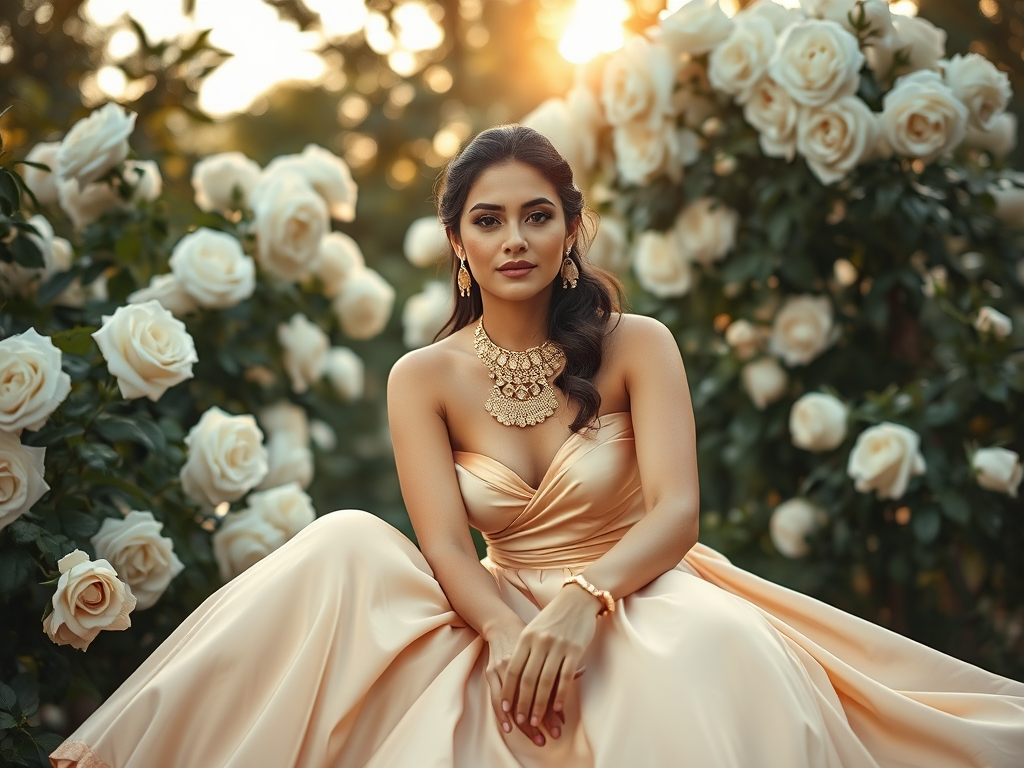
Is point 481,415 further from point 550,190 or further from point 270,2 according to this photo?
point 270,2

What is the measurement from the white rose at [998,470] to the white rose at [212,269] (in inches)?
106

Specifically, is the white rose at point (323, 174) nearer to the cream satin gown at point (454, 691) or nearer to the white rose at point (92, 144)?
the white rose at point (92, 144)

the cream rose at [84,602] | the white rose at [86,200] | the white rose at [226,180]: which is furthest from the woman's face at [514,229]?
the white rose at [226,180]

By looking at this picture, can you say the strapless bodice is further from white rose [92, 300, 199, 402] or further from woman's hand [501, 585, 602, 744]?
white rose [92, 300, 199, 402]

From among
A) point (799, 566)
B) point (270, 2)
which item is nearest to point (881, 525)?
point (799, 566)

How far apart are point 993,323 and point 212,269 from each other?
2.85 meters

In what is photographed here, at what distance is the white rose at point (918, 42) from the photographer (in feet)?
11.9

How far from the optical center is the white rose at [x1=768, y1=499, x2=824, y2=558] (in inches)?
151

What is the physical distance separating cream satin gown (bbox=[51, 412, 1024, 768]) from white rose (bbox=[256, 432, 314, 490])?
53.3 inches

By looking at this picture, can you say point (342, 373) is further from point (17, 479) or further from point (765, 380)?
point (17, 479)

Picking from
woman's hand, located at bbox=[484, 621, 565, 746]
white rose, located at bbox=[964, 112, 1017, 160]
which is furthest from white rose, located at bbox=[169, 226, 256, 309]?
white rose, located at bbox=[964, 112, 1017, 160]

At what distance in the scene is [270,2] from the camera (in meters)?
4.95

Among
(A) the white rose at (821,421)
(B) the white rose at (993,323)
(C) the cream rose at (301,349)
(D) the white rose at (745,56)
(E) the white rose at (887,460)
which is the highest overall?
(D) the white rose at (745,56)

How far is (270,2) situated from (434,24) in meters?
1.23
